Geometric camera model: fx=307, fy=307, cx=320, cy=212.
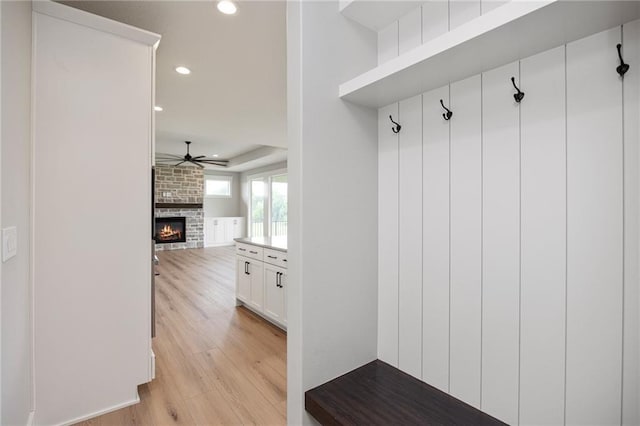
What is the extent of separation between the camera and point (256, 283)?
3.35 metres

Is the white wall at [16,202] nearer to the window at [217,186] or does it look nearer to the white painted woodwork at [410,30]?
the white painted woodwork at [410,30]

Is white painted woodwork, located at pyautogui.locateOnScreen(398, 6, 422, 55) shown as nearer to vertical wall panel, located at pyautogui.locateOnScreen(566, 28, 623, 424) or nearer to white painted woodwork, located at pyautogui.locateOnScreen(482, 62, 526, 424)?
white painted woodwork, located at pyautogui.locateOnScreen(482, 62, 526, 424)

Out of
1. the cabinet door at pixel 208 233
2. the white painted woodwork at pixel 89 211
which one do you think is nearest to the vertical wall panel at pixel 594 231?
the white painted woodwork at pixel 89 211

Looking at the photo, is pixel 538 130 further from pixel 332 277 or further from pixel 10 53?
pixel 10 53

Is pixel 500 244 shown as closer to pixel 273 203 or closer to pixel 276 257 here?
pixel 276 257

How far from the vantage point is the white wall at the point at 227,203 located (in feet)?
33.7

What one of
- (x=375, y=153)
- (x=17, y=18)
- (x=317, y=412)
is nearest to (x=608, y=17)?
(x=375, y=153)

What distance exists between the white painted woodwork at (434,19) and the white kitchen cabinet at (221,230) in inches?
369

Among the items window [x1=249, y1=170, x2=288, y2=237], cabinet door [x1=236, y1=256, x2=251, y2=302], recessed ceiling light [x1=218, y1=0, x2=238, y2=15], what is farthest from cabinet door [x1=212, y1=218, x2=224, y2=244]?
recessed ceiling light [x1=218, y1=0, x2=238, y2=15]

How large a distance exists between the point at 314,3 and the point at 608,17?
2.90ft

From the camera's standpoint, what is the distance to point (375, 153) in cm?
137

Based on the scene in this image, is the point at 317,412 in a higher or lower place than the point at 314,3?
lower

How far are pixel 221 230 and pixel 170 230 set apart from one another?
1572 mm

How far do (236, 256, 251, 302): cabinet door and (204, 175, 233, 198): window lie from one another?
7.11 m
